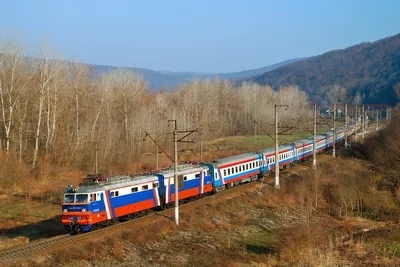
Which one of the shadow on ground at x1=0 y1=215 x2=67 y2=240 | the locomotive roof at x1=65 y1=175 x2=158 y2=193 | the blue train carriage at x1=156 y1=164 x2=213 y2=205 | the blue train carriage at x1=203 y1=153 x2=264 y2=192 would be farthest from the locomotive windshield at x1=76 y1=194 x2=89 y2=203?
the blue train carriage at x1=203 y1=153 x2=264 y2=192

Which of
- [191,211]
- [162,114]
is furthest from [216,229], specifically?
[162,114]

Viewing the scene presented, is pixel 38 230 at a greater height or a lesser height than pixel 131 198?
lesser

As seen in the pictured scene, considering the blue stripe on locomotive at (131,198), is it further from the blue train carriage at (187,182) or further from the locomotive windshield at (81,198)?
the locomotive windshield at (81,198)

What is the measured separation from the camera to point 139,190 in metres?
27.4

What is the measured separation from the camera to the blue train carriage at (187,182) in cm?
3003

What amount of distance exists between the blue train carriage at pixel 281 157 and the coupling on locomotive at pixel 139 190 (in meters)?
3.17

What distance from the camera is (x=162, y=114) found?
7819cm

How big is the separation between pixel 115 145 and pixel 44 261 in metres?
39.4

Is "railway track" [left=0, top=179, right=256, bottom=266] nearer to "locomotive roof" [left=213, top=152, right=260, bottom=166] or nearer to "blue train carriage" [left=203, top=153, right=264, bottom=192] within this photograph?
"blue train carriage" [left=203, top=153, right=264, bottom=192]

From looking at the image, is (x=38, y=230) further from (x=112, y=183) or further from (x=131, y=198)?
(x=131, y=198)

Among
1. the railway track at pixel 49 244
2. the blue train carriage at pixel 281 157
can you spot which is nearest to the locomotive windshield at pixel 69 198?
the railway track at pixel 49 244

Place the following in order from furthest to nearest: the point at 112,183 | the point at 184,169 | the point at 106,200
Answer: the point at 184,169 < the point at 112,183 < the point at 106,200

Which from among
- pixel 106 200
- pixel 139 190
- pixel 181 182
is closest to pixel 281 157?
pixel 181 182

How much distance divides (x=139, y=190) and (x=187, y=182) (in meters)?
5.67
